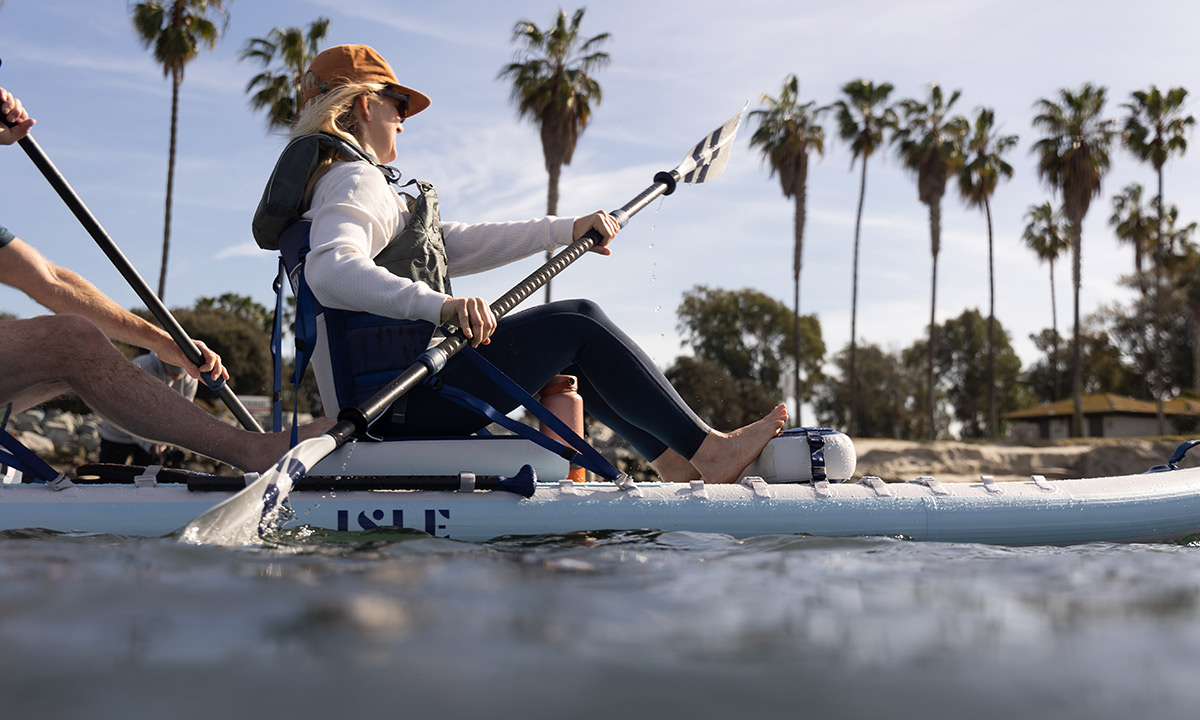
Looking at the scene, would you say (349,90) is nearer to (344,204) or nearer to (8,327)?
(344,204)

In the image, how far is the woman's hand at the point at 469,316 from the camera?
2.52 meters

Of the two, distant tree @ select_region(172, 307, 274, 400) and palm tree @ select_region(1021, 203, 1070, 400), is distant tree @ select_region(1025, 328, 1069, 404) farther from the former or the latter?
distant tree @ select_region(172, 307, 274, 400)

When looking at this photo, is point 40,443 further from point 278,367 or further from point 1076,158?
point 1076,158

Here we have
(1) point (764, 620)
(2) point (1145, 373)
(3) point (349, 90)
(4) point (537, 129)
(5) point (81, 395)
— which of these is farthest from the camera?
(2) point (1145, 373)

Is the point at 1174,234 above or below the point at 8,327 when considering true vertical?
above

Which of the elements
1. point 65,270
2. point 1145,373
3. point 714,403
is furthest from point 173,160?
point 1145,373

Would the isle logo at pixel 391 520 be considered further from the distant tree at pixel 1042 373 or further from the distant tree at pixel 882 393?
the distant tree at pixel 1042 373

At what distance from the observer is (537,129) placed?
897 inches

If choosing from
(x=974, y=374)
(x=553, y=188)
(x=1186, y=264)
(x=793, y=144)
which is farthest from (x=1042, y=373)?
(x=553, y=188)

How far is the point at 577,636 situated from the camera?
142cm

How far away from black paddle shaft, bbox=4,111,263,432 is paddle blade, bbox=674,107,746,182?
2.52 meters

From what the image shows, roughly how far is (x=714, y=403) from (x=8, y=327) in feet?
74.8

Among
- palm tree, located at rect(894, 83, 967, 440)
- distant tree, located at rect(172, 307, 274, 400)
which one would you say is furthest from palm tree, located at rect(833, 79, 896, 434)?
distant tree, located at rect(172, 307, 274, 400)

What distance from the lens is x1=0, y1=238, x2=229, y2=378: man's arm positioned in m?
3.09
